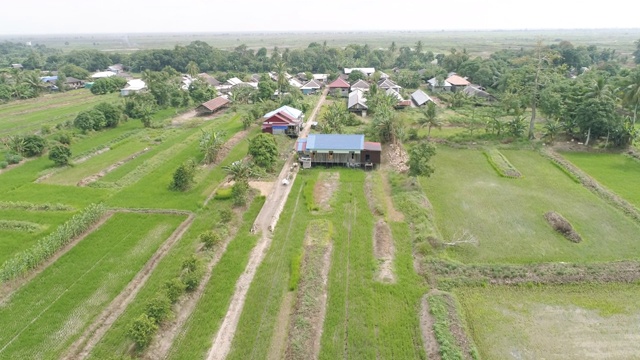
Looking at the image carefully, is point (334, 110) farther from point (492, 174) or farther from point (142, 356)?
point (142, 356)

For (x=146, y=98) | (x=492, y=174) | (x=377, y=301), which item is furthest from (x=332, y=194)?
(x=146, y=98)

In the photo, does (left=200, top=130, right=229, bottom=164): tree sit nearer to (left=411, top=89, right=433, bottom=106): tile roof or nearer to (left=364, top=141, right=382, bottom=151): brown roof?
(left=364, top=141, right=382, bottom=151): brown roof

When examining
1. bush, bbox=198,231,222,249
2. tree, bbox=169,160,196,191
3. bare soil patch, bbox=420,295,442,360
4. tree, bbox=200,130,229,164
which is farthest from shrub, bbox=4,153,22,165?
bare soil patch, bbox=420,295,442,360

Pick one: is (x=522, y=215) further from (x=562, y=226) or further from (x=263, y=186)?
(x=263, y=186)

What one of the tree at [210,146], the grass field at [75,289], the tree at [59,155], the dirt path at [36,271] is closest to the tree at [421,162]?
the grass field at [75,289]

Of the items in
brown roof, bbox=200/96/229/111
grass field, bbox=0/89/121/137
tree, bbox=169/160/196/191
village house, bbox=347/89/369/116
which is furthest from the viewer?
brown roof, bbox=200/96/229/111

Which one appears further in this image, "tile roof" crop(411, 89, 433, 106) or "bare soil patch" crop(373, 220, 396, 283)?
"tile roof" crop(411, 89, 433, 106)

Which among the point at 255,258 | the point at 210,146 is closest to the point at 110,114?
the point at 210,146
